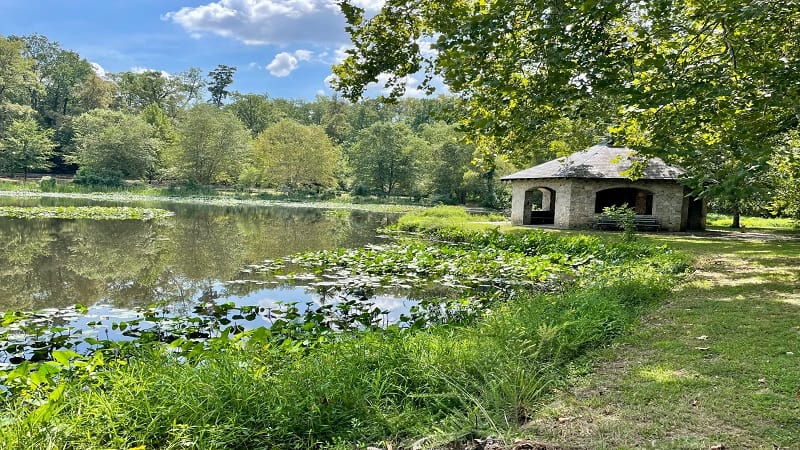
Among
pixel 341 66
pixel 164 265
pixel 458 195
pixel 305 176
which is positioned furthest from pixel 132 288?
pixel 305 176

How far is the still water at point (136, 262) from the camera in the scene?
7793mm

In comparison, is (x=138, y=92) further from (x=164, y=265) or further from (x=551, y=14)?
(x=551, y=14)

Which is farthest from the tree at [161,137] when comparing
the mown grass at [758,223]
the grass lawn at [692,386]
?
the grass lawn at [692,386]

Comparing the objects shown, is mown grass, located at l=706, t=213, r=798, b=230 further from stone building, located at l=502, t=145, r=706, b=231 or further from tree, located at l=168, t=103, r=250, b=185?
tree, located at l=168, t=103, r=250, b=185

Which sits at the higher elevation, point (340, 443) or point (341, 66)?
point (341, 66)

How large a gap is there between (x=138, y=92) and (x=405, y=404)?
7723 cm

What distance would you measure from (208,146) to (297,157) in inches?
335

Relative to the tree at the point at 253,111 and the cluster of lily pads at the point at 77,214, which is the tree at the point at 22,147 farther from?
the cluster of lily pads at the point at 77,214

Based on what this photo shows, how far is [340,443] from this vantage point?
9.93 ft

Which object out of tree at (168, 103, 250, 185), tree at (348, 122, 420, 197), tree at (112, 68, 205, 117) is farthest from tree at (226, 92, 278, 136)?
tree at (348, 122, 420, 197)

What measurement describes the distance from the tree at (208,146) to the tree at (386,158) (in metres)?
11.7

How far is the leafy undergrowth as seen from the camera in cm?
298

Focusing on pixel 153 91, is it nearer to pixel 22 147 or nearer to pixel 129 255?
pixel 22 147

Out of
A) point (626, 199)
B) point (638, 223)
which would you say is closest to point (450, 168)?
point (626, 199)
